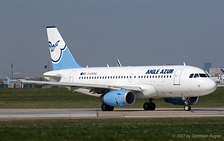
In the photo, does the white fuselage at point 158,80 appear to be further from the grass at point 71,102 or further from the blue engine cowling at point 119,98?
the grass at point 71,102

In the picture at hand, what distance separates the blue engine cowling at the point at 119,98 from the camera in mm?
41531

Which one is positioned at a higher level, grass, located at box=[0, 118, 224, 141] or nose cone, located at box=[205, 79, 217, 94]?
nose cone, located at box=[205, 79, 217, 94]

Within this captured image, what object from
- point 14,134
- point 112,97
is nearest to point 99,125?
point 14,134

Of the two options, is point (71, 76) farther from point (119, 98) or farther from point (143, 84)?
point (119, 98)

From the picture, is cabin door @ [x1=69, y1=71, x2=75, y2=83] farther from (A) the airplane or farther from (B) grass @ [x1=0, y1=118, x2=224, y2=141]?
(B) grass @ [x1=0, y1=118, x2=224, y2=141]

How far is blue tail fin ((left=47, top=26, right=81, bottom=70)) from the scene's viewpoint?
5291cm

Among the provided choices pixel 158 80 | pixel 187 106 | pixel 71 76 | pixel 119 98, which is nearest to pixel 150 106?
pixel 158 80

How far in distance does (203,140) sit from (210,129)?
4038 millimetres

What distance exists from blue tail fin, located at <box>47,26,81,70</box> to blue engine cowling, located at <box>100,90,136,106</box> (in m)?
10.9

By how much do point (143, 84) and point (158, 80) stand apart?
4.97 ft

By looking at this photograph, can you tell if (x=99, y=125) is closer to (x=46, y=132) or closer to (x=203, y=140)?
(x=46, y=132)

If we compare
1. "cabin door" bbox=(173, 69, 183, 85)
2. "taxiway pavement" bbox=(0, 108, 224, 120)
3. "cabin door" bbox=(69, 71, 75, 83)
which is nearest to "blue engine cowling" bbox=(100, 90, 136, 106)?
"taxiway pavement" bbox=(0, 108, 224, 120)

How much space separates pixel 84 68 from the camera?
50688mm

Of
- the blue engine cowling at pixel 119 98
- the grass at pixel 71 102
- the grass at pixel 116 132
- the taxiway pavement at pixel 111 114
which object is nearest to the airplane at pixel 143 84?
the blue engine cowling at pixel 119 98
